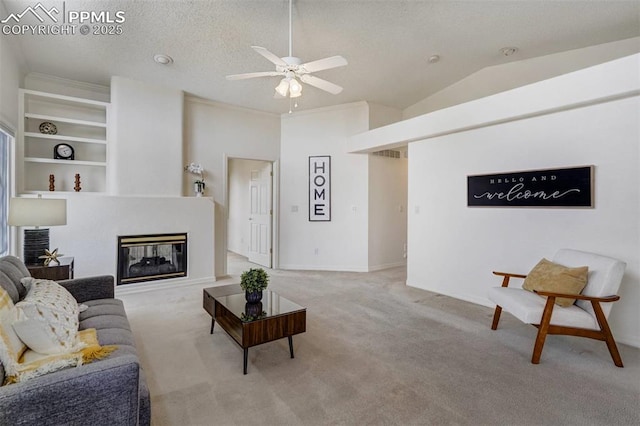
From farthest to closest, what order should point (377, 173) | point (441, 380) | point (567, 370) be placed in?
point (377, 173)
point (567, 370)
point (441, 380)

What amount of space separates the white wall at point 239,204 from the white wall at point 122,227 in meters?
2.21

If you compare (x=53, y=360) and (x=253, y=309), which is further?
(x=253, y=309)

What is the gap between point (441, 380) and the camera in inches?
87.4

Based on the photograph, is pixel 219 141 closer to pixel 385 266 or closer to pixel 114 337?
pixel 385 266

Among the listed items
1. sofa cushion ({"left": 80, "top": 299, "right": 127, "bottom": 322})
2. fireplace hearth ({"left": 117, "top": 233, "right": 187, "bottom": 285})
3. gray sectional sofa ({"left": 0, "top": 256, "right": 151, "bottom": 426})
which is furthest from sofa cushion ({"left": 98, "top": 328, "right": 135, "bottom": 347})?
fireplace hearth ({"left": 117, "top": 233, "right": 187, "bottom": 285})

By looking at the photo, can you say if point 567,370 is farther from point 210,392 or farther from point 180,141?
point 180,141

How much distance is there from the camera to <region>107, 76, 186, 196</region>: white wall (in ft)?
14.7

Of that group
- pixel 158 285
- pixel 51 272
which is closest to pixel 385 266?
pixel 158 285

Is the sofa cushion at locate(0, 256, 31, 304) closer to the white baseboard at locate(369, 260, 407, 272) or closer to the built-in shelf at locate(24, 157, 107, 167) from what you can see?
the built-in shelf at locate(24, 157, 107, 167)

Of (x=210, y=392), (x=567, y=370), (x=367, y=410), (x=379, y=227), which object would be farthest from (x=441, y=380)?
(x=379, y=227)

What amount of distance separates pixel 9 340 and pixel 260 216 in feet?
17.2

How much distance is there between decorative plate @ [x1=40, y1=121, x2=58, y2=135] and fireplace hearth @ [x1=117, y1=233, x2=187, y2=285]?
5.81 ft

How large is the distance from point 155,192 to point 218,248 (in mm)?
1408

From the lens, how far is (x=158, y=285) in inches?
181
